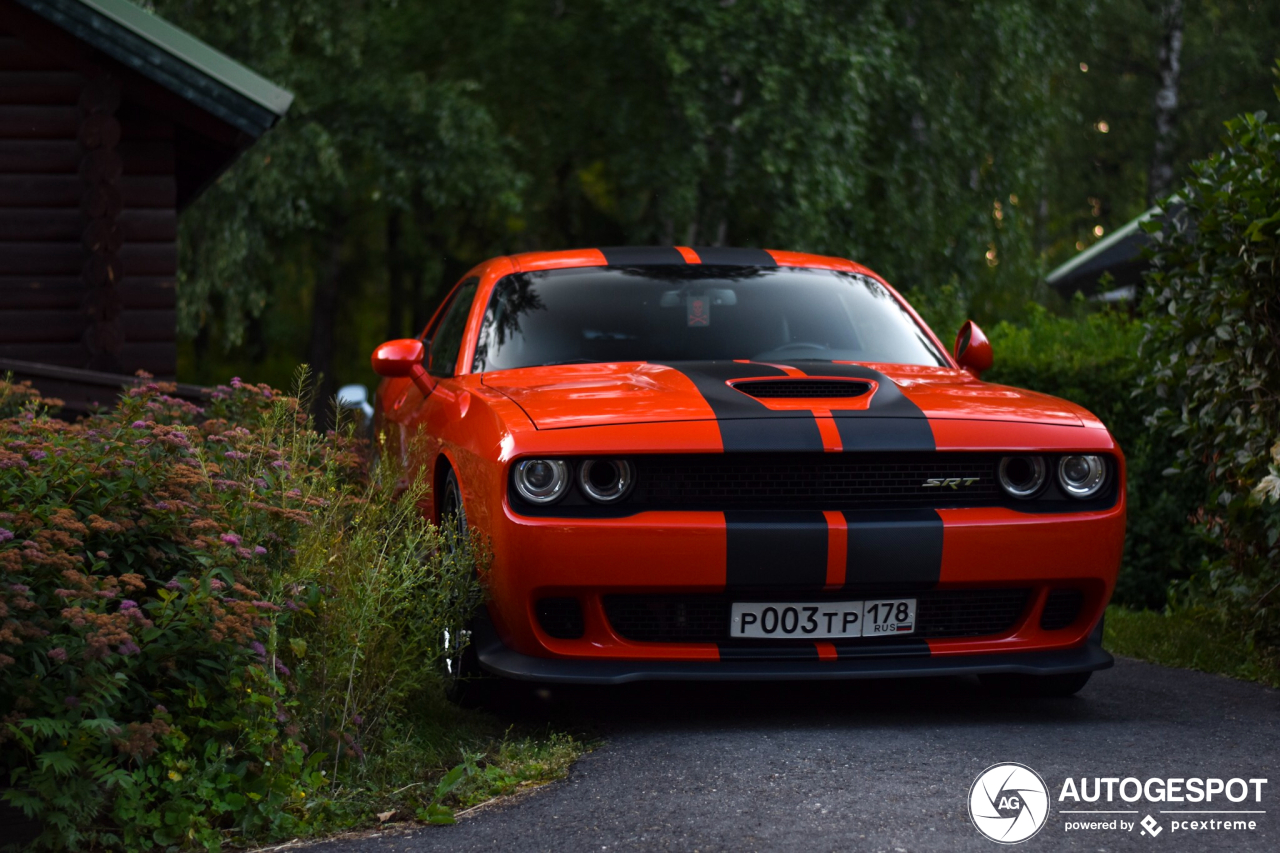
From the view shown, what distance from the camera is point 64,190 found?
37.7 ft

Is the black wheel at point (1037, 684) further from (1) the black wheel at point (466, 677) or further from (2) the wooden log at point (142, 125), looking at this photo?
(2) the wooden log at point (142, 125)

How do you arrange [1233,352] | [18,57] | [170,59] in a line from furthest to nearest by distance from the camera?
[18,57] < [170,59] < [1233,352]

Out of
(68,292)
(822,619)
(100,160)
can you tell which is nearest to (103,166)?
(100,160)

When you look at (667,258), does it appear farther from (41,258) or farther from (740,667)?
(41,258)

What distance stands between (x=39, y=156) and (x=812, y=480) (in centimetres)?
884

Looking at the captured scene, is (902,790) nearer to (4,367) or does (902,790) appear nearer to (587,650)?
(587,650)

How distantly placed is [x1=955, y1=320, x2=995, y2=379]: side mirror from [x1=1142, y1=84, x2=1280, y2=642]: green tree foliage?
0.90 meters

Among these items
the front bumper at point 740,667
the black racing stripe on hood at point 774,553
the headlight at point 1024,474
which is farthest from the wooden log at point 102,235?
Answer: the headlight at point 1024,474

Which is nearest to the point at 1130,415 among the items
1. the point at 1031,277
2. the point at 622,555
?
the point at 622,555

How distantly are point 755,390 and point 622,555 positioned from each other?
79 centimetres

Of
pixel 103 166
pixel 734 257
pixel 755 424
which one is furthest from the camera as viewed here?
pixel 103 166

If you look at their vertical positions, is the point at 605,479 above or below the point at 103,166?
below

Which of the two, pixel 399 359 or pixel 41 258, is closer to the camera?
pixel 399 359

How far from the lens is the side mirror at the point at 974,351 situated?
19.8ft
